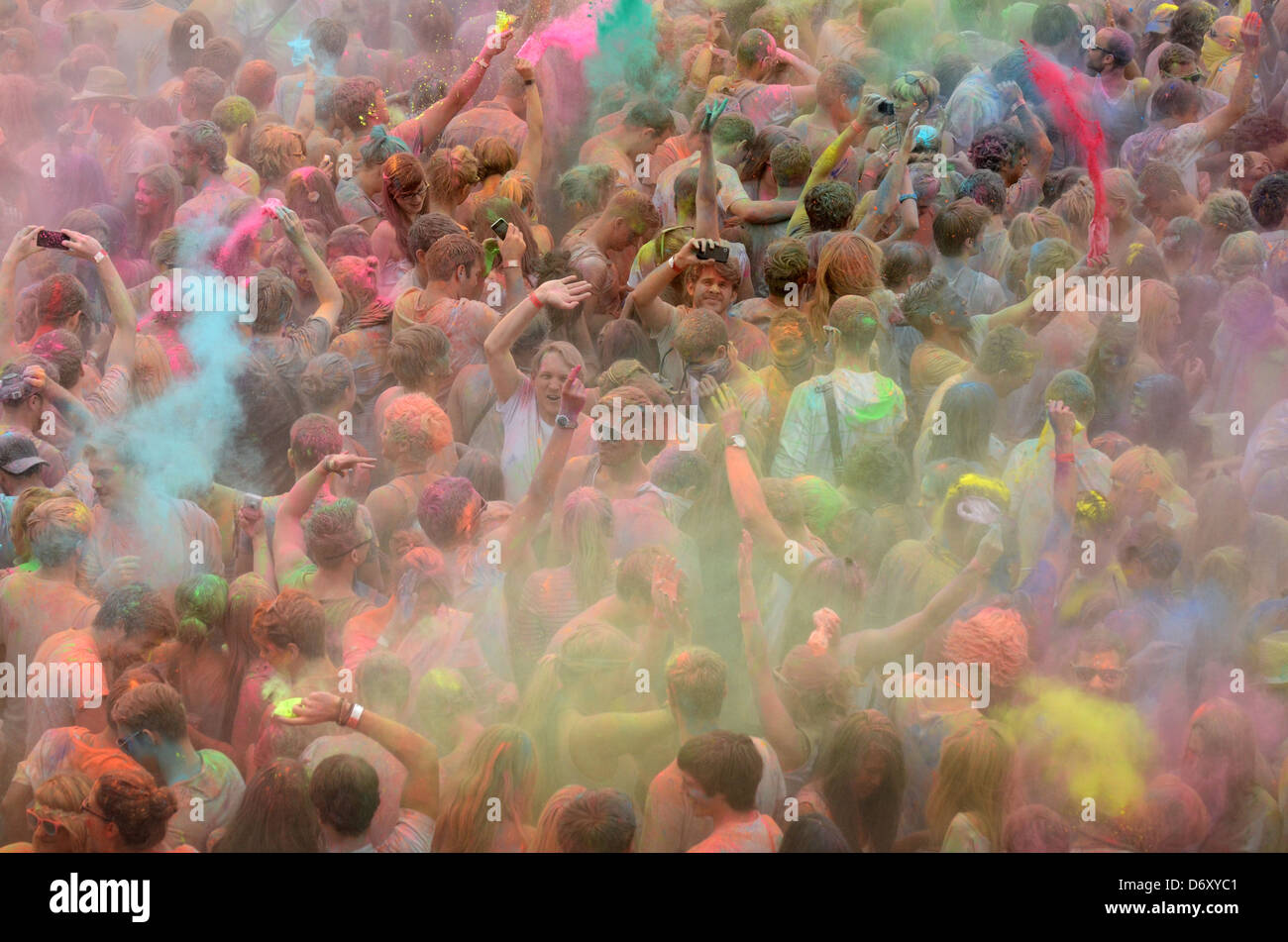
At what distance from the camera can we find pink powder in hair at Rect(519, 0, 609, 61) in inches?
415

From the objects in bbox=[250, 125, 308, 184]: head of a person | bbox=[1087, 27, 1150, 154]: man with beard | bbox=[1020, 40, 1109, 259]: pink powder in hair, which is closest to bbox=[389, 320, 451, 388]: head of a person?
bbox=[250, 125, 308, 184]: head of a person

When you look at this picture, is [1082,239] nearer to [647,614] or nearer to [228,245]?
[647,614]

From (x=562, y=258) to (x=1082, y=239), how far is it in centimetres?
247

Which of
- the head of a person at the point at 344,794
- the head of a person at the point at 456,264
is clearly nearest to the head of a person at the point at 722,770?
the head of a person at the point at 344,794

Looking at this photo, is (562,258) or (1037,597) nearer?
(1037,597)

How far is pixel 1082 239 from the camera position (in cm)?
856

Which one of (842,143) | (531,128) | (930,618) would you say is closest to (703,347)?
(930,618)

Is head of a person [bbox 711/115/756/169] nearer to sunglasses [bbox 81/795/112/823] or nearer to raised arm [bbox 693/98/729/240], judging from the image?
raised arm [bbox 693/98/729/240]

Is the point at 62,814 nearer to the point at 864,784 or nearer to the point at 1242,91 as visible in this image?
the point at 864,784

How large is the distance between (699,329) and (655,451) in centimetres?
71

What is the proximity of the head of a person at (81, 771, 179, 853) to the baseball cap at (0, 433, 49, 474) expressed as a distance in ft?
6.02

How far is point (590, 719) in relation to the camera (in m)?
6.12

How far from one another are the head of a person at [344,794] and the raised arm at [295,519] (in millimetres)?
1195

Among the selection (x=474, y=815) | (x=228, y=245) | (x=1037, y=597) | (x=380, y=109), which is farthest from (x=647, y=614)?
(x=380, y=109)
